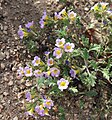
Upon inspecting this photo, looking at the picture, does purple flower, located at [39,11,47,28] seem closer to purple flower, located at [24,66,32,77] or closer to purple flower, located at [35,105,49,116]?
purple flower, located at [24,66,32,77]

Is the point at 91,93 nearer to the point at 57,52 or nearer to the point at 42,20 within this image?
the point at 57,52

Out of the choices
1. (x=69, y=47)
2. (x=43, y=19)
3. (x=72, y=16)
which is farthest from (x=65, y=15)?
(x=69, y=47)

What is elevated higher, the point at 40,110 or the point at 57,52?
the point at 57,52

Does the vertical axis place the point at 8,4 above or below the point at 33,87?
above

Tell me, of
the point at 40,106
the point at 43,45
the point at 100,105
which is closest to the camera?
the point at 40,106

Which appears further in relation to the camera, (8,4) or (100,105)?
(8,4)

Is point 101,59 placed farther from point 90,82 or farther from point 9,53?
point 9,53

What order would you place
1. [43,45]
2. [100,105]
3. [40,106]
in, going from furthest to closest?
1. [43,45]
2. [100,105]
3. [40,106]

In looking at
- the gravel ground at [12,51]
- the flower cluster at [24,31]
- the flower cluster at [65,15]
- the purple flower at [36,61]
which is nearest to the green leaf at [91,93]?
the gravel ground at [12,51]

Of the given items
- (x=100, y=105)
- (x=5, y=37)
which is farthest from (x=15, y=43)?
(x=100, y=105)
